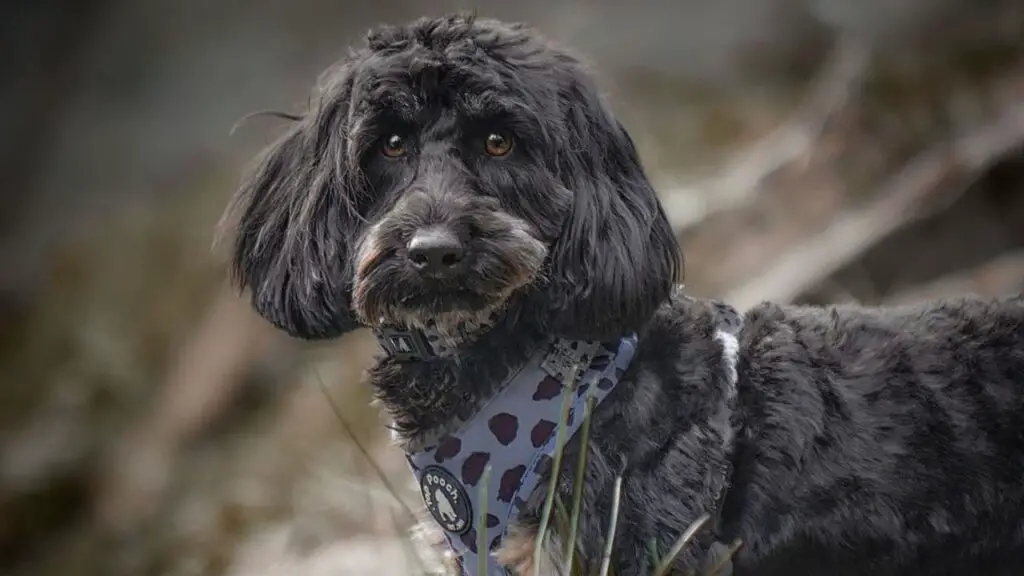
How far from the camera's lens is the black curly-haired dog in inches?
83.6

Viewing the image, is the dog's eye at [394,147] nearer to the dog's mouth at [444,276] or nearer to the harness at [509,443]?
the dog's mouth at [444,276]

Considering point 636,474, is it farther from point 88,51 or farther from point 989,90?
point 88,51

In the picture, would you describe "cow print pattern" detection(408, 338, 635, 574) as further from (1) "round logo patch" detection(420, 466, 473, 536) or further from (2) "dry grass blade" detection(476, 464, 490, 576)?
(2) "dry grass blade" detection(476, 464, 490, 576)

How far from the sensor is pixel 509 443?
7.07ft

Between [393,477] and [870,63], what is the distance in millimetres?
3971

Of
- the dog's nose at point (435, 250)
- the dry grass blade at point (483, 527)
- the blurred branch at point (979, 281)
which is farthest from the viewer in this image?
the blurred branch at point (979, 281)

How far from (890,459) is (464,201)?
3.86 ft

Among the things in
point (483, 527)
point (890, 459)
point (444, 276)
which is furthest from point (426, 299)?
point (890, 459)

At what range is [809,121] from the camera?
6078 mm

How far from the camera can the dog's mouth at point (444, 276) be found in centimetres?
206

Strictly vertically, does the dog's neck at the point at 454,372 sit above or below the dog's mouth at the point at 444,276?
below

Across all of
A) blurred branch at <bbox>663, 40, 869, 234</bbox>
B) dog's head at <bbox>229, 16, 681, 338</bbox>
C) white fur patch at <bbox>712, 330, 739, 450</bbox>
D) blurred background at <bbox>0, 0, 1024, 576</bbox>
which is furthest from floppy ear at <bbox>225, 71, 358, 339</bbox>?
blurred branch at <bbox>663, 40, 869, 234</bbox>

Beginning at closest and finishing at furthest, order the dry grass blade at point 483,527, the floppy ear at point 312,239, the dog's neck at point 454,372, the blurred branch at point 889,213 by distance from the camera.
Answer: the dry grass blade at point 483,527
the dog's neck at point 454,372
the floppy ear at point 312,239
the blurred branch at point 889,213

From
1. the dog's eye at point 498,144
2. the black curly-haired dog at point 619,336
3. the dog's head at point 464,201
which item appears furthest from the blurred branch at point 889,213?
the dog's eye at point 498,144
